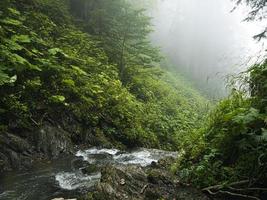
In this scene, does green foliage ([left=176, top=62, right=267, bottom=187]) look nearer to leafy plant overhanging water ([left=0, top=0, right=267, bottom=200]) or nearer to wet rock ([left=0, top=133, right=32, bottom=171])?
leafy plant overhanging water ([left=0, top=0, right=267, bottom=200])

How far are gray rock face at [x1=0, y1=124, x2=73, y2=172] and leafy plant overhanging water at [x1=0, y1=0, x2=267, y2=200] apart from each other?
0.03 m

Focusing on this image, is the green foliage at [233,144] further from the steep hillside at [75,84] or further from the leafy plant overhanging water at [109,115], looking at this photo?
the steep hillside at [75,84]

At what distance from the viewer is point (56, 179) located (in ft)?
24.6

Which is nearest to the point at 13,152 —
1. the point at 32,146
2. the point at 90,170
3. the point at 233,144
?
the point at 32,146

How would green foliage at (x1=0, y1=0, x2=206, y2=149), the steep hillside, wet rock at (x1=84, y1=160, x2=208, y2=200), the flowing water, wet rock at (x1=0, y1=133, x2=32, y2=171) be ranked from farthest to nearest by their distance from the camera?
green foliage at (x1=0, y1=0, x2=206, y2=149) → the steep hillside → wet rock at (x1=0, y1=133, x2=32, y2=171) → the flowing water → wet rock at (x1=84, y1=160, x2=208, y2=200)

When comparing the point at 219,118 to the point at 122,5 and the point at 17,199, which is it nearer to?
the point at 17,199

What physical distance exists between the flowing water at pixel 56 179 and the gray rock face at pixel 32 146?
11.6 inches

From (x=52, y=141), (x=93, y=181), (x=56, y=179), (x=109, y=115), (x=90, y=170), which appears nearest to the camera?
(x=93, y=181)

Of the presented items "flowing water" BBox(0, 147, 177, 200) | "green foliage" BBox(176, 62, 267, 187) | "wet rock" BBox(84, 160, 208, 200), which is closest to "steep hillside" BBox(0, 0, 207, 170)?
"flowing water" BBox(0, 147, 177, 200)

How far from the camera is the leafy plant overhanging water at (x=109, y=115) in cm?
525

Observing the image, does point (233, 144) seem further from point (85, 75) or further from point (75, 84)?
point (85, 75)

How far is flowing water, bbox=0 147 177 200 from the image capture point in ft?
21.3

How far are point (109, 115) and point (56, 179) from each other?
5.93m

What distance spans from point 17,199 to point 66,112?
5137 millimetres
